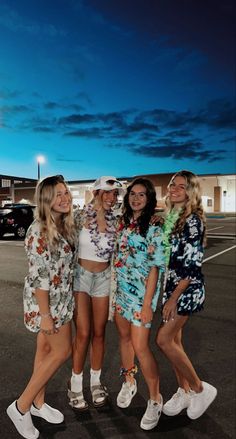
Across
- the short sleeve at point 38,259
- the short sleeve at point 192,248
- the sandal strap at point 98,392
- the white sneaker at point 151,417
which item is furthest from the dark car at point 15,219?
→ the short sleeve at point 192,248

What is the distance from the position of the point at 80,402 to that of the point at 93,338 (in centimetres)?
54

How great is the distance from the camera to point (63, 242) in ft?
8.48

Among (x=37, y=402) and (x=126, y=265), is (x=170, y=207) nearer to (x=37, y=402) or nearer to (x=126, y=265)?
(x=126, y=265)

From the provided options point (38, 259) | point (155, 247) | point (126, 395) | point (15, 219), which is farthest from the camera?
point (15, 219)

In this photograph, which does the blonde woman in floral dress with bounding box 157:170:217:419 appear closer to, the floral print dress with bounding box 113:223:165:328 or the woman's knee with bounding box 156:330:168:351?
the woman's knee with bounding box 156:330:168:351

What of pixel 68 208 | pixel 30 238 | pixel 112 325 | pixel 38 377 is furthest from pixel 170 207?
pixel 112 325

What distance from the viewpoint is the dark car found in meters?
15.9

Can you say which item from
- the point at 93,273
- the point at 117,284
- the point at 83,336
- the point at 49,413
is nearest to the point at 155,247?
the point at 117,284

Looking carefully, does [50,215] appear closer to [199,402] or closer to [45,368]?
[45,368]

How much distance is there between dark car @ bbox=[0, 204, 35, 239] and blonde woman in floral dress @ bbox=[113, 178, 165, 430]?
14.0 m

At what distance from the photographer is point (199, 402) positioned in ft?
9.37

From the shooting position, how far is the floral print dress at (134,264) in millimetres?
2680

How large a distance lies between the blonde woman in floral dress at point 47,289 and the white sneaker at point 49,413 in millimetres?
192

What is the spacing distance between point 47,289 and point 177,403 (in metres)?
1.54
